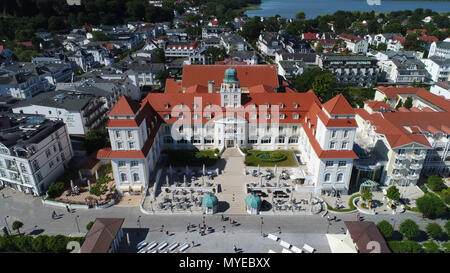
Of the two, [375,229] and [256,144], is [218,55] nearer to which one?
[256,144]

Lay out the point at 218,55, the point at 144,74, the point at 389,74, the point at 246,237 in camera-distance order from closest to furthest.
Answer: the point at 246,237 → the point at 144,74 → the point at 389,74 → the point at 218,55

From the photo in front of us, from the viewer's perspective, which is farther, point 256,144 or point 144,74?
point 144,74

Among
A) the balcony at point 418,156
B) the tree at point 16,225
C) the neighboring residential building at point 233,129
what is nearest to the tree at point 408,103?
the neighboring residential building at point 233,129

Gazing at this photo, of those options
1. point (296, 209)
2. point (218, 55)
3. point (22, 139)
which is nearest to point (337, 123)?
point (296, 209)

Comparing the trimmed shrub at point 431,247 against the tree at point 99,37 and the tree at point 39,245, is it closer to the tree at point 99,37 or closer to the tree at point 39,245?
the tree at point 39,245

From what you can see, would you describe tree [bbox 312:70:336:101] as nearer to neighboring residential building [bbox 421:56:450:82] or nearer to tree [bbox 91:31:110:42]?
neighboring residential building [bbox 421:56:450:82]

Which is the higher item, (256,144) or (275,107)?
(275,107)

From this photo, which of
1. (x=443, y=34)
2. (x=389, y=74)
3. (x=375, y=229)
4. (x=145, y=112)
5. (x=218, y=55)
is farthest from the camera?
(x=443, y=34)
